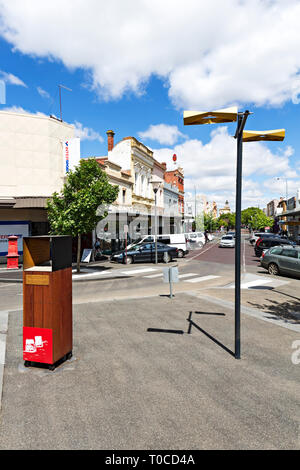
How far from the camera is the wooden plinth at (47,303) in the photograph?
5.12m

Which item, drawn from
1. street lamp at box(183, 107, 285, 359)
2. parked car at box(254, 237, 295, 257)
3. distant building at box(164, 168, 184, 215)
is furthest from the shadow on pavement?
distant building at box(164, 168, 184, 215)

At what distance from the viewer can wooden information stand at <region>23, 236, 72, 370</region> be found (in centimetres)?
514

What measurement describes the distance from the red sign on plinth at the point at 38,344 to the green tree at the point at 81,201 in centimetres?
1100

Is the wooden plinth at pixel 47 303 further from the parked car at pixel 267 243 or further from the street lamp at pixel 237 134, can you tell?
the parked car at pixel 267 243

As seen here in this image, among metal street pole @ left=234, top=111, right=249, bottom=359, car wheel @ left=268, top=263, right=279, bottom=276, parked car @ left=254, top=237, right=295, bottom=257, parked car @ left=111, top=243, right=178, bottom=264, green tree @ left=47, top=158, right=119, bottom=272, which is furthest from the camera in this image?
parked car @ left=254, top=237, right=295, bottom=257

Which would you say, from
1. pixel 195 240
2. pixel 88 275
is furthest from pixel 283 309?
pixel 195 240

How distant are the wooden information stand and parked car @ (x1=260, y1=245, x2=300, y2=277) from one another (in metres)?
12.6

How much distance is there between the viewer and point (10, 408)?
413 cm

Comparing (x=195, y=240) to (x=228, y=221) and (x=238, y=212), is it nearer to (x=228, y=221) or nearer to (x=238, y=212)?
(x=238, y=212)

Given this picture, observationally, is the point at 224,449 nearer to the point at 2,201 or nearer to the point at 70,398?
the point at 70,398

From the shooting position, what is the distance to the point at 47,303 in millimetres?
5125

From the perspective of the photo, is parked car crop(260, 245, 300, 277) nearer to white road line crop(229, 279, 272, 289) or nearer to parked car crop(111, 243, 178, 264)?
white road line crop(229, 279, 272, 289)

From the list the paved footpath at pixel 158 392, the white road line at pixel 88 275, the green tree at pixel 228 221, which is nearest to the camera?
the paved footpath at pixel 158 392

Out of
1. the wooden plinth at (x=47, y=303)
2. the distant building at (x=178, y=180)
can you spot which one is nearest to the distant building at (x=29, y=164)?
the wooden plinth at (x=47, y=303)
